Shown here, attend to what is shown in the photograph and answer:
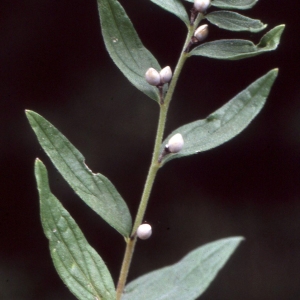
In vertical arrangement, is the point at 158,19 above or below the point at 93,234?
above

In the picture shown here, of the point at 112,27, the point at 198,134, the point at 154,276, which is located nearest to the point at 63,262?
the point at 154,276

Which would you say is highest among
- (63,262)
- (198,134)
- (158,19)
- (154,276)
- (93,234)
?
(158,19)

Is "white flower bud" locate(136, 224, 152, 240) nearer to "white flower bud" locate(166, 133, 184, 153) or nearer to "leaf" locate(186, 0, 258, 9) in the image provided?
"white flower bud" locate(166, 133, 184, 153)

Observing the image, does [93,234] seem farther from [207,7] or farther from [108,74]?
[207,7]

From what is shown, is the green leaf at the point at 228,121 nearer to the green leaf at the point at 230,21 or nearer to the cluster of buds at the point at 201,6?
the green leaf at the point at 230,21

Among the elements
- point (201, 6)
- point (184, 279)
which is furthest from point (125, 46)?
point (184, 279)
